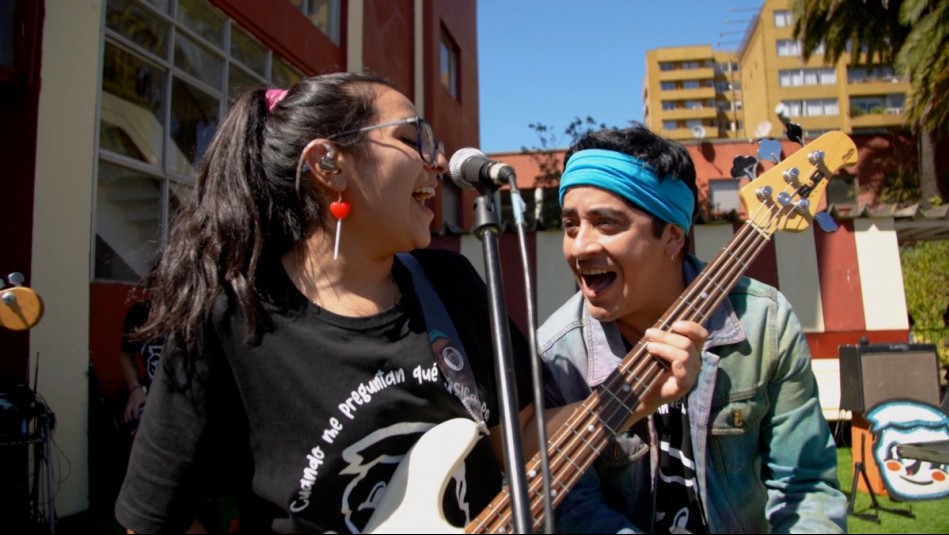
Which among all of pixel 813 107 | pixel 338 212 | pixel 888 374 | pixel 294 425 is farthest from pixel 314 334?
pixel 813 107

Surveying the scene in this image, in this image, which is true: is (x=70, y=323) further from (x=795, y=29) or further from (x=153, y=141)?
(x=795, y=29)

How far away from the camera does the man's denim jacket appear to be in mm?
1851

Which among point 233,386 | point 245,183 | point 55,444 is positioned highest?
point 245,183

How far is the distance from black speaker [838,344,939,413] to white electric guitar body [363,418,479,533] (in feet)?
18.4

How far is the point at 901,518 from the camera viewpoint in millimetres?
5012

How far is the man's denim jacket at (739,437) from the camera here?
1.85 m

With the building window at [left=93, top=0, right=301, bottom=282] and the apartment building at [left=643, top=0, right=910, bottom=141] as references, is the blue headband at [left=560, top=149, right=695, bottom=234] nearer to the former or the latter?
the building window at [left=93, top=0, right=301, bottom=282]

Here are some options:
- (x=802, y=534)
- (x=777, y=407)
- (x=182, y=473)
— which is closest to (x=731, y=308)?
(x=777, y=407)

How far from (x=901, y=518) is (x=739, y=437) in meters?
4.12

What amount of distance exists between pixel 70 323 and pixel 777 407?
4.93 m

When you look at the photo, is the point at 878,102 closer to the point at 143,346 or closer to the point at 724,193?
→ the point at 724,193

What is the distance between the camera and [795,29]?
21.4 metres

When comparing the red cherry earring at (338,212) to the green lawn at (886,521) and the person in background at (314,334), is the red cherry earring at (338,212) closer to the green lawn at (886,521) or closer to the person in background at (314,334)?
the person in background at (314,334)

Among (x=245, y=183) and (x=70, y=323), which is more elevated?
(x=245, y=183)
